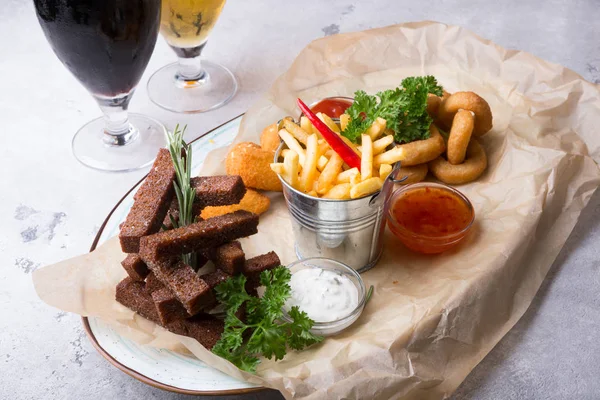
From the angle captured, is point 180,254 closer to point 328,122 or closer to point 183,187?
point 183,187

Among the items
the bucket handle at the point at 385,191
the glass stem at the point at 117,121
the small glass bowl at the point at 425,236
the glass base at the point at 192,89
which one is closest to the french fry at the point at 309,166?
the bucket handle at the point at 385,191

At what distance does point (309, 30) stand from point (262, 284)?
2.21m

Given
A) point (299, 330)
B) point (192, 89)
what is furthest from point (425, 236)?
point (192, 89)

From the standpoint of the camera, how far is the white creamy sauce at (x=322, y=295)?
8.15ft

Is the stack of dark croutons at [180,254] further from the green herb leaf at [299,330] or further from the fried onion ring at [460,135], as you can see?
the fried onion ring at [460,135]

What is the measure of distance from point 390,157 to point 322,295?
21.3 inches

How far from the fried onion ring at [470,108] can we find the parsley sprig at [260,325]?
1.18 meters

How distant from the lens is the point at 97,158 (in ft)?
11.3

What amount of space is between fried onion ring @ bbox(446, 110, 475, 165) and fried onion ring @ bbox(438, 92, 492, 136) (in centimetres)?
5

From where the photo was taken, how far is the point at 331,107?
3.31 meters

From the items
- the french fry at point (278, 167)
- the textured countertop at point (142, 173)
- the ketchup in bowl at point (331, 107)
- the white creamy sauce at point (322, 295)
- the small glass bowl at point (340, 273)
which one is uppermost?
the french fry at point (278, 167)

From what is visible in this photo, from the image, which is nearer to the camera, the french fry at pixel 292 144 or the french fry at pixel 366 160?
the french fry at pixel 366 160

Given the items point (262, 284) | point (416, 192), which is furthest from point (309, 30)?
point (262, 284)

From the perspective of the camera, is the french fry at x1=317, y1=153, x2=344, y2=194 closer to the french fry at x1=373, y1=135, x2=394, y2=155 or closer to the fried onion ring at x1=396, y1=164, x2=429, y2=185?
the french fry at x1=373, y1=135, x2=394, y2=155
